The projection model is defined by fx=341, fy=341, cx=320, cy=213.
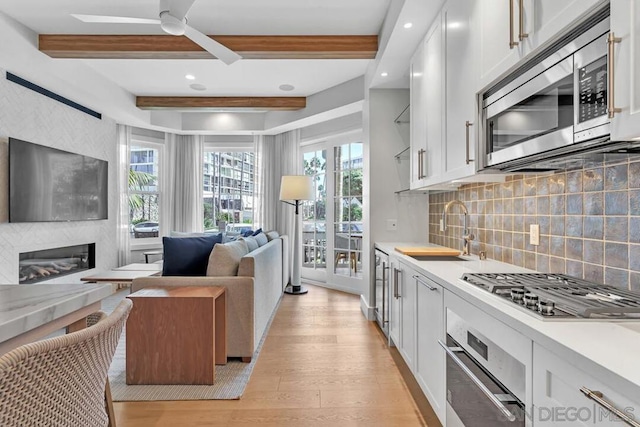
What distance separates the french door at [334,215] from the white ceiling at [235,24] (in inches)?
45.8

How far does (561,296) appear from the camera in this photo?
43.5 inches

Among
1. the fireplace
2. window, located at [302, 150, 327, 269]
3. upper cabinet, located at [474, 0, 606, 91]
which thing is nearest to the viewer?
upper cabinet, located at [474, 0, 606, 91]

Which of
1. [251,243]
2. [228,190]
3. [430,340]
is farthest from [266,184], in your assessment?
[430,340]

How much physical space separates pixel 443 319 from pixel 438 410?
0.47m

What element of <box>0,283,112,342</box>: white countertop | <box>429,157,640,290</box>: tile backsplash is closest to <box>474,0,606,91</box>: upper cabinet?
<box>429,157,640,290</box>: tile backsplash

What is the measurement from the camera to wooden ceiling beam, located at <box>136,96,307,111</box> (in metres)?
4.98

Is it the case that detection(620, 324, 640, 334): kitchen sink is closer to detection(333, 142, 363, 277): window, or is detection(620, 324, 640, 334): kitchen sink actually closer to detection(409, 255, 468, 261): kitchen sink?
detection(409, 255, 468, 261): kitchen sink

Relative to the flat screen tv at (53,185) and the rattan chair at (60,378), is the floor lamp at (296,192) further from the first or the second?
the rattan chair at (60,378)

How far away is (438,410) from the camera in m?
1.66

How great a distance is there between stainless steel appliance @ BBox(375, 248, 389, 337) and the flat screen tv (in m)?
3.74

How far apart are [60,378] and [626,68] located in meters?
1.47

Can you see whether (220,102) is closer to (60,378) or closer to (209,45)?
(209,45)

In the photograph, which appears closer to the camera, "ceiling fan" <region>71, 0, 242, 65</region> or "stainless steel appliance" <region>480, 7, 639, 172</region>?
"stainless steel appliance" <region>480, 7, 639, 172</region>

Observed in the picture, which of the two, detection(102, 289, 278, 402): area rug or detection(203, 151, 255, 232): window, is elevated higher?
detection(203, 151, 255, 232): window
